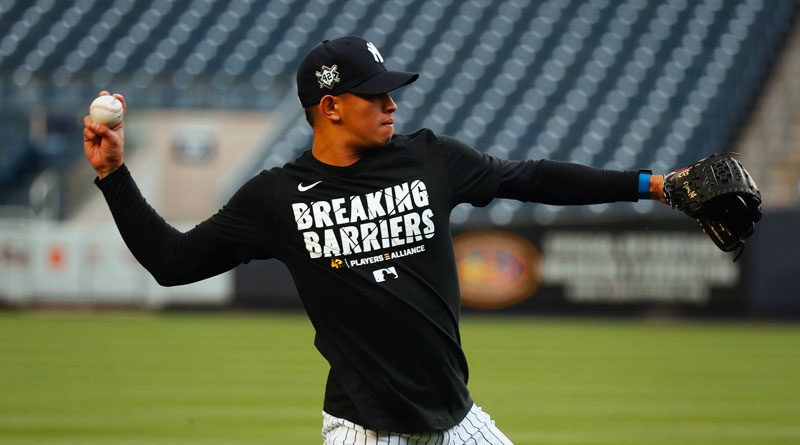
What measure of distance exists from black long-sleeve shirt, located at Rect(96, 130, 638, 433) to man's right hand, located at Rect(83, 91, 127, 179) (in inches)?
1.9

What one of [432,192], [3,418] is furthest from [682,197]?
[3,418]

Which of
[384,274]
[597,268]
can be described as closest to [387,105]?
[384,274]

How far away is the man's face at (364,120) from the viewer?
2971mm

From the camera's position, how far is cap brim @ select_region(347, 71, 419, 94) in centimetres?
Answer: 292

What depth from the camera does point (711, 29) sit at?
22.4 m

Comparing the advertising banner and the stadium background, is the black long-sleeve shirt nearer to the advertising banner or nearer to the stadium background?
the stadium background

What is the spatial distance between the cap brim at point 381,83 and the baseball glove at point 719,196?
→ 0.79 metres

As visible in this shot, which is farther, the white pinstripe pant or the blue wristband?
the blue wristband

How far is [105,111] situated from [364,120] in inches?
28.2

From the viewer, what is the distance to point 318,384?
8953 mm

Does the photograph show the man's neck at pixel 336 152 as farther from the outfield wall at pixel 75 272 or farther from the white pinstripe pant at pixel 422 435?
the outfield wall at pixel 75 272

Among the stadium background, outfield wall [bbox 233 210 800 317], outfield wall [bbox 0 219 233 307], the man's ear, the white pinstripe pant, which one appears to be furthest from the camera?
outfield wall [bbox 0 219 233 307]

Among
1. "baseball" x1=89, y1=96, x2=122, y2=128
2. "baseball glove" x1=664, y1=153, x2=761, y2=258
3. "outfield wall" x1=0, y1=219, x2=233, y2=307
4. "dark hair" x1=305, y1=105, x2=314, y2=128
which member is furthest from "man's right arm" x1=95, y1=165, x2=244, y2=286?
"outfield wall" x1=0, y1=219, x2=233, y2=307

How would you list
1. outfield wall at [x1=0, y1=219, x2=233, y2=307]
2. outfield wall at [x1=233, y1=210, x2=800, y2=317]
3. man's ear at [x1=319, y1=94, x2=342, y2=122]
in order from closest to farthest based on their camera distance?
1. man's ear at [x1=319, y1=94, x2=342, y2=122]
2. outfield wall at [x1=233, y1=210, x2=800, y2=317]
3. outfield wall at [x1=0, y1=219, x2=233, y2=307]
